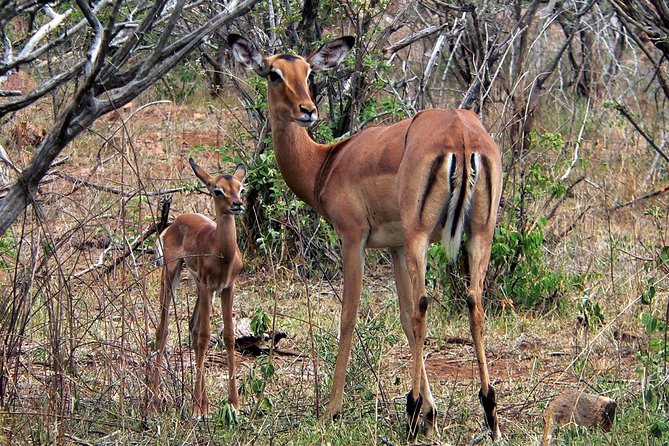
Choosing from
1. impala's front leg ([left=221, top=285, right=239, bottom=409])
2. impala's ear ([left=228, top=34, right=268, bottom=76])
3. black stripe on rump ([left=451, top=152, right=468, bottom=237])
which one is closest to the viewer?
black stripe on rump ([left=451, top=152, right=468, bottom=237])

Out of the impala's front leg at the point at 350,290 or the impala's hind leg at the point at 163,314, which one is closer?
the impala's hind leg at the point at 163,314

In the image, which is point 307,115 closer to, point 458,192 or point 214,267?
point 214,267

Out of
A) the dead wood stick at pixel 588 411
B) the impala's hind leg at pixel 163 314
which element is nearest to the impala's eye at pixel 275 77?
the impala's hind leg at pixel 163 314

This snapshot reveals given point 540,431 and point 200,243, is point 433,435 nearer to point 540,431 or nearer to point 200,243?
point 540,431

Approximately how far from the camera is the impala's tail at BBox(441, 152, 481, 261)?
433 centimetres

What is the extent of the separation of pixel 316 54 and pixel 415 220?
62.6 inches

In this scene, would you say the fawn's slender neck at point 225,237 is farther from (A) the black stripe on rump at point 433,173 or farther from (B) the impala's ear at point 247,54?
(A) the black stripe on rump at point 433,173

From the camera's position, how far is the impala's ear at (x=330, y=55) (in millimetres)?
5719

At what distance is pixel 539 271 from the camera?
668 cm

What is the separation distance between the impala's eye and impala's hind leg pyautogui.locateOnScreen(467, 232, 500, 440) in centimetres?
148

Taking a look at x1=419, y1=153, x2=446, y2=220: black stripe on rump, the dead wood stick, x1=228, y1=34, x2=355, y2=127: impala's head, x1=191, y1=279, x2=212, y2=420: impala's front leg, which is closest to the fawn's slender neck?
x1=191, y1=279, x2=212, y2=420: impala's front leg

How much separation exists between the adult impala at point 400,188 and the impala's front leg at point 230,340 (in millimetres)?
574

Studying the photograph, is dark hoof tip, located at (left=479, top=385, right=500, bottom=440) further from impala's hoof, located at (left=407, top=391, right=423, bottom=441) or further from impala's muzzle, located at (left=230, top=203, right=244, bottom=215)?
impala's muzzle, located at (left=230, top=203, right=244, bottom=215)

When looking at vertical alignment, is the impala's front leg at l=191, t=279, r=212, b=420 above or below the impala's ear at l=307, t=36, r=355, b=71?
below
